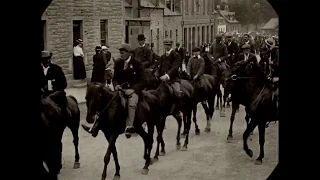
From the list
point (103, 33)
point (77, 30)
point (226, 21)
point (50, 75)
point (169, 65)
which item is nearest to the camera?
point (50, 75)

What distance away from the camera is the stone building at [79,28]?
9.41 meters

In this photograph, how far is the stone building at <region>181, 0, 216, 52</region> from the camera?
36.0ft

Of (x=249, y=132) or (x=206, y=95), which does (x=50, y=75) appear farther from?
(x=206, y=95)

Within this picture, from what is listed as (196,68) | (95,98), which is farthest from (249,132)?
(95,98)

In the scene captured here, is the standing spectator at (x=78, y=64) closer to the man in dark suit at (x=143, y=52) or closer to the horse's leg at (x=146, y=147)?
the man in dark suit at (x=143, y=52)

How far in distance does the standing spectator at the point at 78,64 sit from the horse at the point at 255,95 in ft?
8.55

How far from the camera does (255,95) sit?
9.83m

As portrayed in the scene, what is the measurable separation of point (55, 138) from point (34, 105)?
212 cm

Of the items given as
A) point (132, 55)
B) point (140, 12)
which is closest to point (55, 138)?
point (132, 55)

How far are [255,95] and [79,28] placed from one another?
3160mm

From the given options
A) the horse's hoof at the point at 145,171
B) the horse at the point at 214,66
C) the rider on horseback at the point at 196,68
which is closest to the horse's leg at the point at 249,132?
the horse's hoof at the point at 145,171

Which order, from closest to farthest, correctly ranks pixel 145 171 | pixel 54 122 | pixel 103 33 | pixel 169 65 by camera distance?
pixel 54 122 < pixel 145 171 < pixel 169 65 < pixel 103 33

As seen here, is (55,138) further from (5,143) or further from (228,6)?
(228,6)

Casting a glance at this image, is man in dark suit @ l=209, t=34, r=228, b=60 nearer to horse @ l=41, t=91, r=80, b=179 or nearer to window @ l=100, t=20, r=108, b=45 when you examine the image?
window @ l=100, t=20, r=108, b=45
